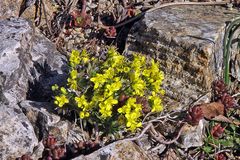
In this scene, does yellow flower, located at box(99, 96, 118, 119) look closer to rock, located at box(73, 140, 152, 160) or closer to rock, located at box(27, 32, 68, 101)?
rock, located at box(73, 140, 152, 160)

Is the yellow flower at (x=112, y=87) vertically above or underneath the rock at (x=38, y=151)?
above

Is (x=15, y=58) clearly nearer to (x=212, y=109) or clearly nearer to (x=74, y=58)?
(x=74, y=58)

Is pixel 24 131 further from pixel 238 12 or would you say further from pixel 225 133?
pixel 238 12

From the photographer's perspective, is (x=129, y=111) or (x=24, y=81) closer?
(x=129, y=111)

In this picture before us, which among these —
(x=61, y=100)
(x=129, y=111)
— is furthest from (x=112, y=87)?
(x=61, y=100)

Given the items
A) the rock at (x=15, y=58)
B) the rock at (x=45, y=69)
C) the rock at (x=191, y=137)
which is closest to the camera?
the rock at (x=15, y=58)

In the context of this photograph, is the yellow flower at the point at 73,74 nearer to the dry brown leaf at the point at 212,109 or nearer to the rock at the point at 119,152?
the rock at the point at 119,152

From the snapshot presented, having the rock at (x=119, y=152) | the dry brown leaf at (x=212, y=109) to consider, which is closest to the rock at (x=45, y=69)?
the rock at (x=119, y=152)
